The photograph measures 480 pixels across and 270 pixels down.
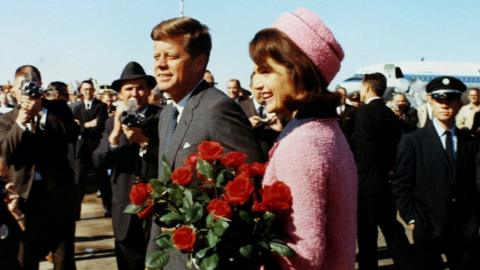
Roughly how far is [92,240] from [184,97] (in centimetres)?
708

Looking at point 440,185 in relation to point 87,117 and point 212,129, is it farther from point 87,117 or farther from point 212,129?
point 87,117

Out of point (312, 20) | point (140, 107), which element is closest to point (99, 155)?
point (140, 107)

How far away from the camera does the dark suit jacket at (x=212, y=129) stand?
136 inches

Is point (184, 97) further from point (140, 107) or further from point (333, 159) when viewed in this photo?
point (140, 107)

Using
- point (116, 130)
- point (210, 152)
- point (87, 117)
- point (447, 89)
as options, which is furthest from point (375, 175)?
Result: point (87, 117)

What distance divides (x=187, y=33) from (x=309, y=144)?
5.44 ft

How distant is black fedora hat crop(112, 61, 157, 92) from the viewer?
603cm

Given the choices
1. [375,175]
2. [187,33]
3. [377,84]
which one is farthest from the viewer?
[377,84]

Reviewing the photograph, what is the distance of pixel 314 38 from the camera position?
2.54 m

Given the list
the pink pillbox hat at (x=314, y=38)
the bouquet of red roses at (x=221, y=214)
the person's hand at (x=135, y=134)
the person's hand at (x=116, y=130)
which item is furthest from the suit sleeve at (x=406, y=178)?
the bouquet of red roses at (x=221, y=214)

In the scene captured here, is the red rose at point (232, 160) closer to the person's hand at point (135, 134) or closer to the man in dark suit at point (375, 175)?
the person's hand at point (135, 134)

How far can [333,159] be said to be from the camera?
2.39m

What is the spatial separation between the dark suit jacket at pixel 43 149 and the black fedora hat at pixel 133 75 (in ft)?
2.23

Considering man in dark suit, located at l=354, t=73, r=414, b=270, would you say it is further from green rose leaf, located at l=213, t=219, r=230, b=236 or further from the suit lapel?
green rose leaf, located at l=213, t=219, r=230, b=236
